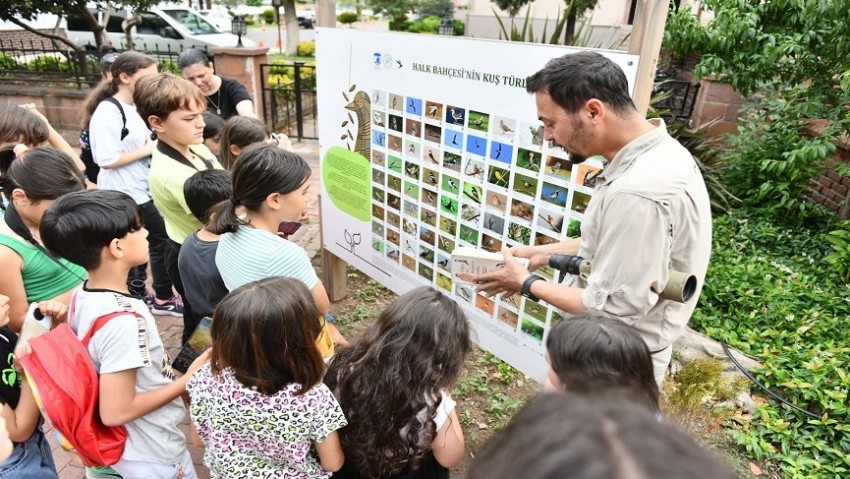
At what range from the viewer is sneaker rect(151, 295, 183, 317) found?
3824 millimetres

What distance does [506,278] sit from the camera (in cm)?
198

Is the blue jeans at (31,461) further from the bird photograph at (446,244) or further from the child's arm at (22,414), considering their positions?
the bird photograph at (446,244)

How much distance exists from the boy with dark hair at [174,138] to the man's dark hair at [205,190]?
6.9 inches

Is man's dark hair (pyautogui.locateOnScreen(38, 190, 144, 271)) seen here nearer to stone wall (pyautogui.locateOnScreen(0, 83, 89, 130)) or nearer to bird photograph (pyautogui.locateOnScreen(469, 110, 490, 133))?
bird photograph (pyautogui.locateOnScreen(469, 110, 490, 133))

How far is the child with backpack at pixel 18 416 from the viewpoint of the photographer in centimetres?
156

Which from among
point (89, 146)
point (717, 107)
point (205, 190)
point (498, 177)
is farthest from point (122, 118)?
point (717, 107)

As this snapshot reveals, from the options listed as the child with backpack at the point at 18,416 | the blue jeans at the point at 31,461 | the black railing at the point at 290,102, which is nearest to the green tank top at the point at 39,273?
the child with backpack at the point at 18,416

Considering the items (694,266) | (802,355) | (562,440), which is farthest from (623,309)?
(802,355)

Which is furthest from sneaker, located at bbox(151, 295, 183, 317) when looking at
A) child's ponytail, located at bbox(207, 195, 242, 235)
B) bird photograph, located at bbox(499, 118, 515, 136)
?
bird photograph, located at bbox(499, 118, 515, 136)

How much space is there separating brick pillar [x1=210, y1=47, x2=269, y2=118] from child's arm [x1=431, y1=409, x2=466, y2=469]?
6.94 meters

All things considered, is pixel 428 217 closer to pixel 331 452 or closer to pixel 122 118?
pixel 331 452

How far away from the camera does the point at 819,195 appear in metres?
5.13

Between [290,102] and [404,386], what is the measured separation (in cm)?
841

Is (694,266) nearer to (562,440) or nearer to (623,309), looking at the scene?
(623,309)
